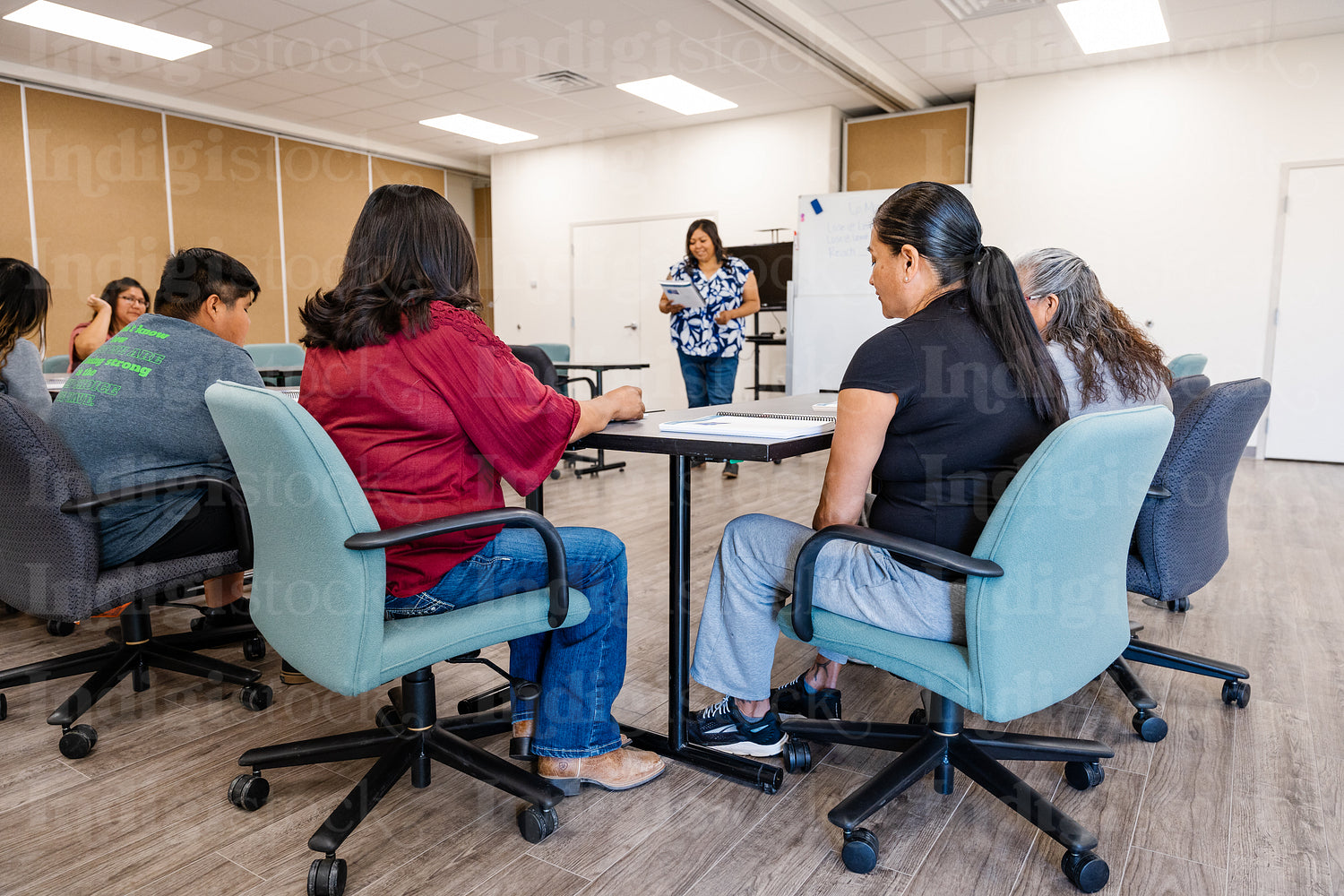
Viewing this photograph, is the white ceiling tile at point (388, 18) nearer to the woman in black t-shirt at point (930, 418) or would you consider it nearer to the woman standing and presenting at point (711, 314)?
the woman standing and presenting at point (711, 314)

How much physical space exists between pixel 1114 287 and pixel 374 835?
245 inches

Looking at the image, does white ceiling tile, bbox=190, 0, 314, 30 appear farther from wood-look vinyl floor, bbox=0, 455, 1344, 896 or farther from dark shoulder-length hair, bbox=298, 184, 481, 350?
dark shoulder-length hair, bbox=298, 184, 481, 350

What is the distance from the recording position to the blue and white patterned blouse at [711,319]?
5207mm

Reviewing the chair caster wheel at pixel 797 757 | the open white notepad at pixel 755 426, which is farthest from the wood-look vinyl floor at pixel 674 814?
the open white notepad at pixel 755 426

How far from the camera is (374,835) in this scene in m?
1.49

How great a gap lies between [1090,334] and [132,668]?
2378 mm

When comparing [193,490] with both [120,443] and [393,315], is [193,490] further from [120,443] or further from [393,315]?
[393,315]

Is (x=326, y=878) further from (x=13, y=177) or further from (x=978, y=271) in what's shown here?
(x=13, y=177)

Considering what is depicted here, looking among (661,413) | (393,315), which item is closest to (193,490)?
(393,315)

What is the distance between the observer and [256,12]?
5055 mm

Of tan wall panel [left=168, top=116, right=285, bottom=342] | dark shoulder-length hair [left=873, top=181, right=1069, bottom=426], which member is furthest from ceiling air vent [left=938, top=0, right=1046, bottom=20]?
tan wall panel [left=168, top=116, right=285, bottom=342]

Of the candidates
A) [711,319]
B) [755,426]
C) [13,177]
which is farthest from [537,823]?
[13,177]

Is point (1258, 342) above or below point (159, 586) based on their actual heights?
above

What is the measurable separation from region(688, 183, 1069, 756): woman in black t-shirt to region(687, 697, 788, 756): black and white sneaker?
1.08ft
